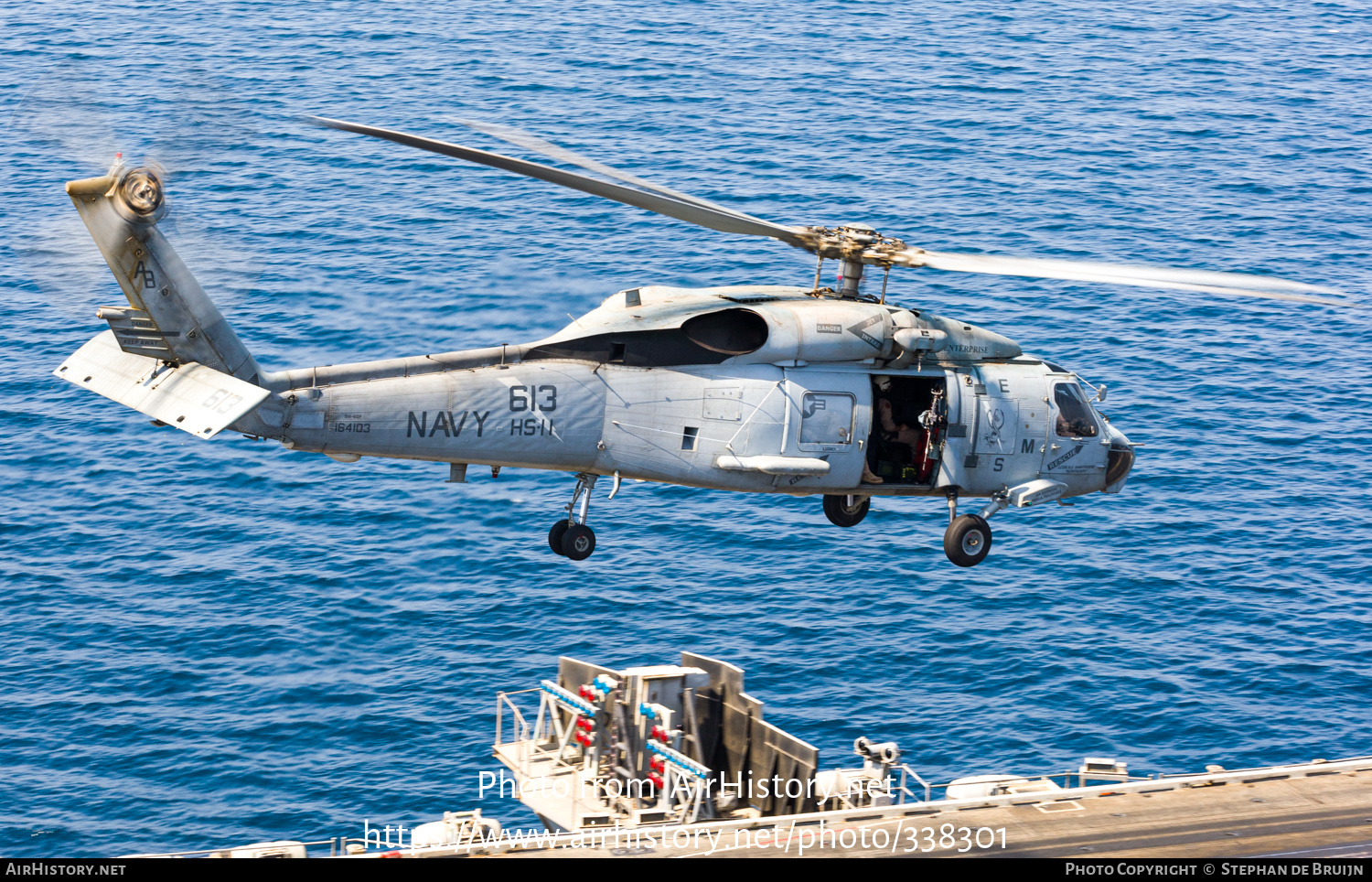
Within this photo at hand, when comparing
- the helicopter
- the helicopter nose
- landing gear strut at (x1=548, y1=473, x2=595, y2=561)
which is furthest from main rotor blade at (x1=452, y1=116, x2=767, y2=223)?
the helicopter nose

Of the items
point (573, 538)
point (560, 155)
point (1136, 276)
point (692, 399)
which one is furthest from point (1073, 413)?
point (560, 155)

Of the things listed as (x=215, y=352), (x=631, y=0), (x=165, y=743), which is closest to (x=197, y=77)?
(x=215, y=352)

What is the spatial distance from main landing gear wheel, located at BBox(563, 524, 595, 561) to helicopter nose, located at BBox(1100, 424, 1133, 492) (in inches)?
522

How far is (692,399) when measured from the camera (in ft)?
107

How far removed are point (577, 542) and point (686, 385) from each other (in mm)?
3996

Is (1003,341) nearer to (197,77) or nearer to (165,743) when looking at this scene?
(197,77)

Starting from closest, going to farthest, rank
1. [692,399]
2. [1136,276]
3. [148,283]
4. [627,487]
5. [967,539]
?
[148,283] < [1136,276] < [692,399] < [967,539] < [627,487]

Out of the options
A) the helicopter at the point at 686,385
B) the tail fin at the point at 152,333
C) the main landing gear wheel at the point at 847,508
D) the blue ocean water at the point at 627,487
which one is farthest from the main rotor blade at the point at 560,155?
the main landing gear wheel at the point at 847,508

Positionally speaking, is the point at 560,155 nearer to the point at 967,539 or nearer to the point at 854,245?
the point at 854,245

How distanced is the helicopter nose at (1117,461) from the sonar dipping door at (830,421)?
7400 millimetres

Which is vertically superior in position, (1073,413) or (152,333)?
(152,333)

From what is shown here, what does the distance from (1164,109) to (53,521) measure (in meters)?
76.3

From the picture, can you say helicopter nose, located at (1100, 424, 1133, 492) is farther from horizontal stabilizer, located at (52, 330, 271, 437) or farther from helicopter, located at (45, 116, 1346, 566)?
horizontal stabilizer, located at (52, 330, 271, 437)

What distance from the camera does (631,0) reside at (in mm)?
124812
